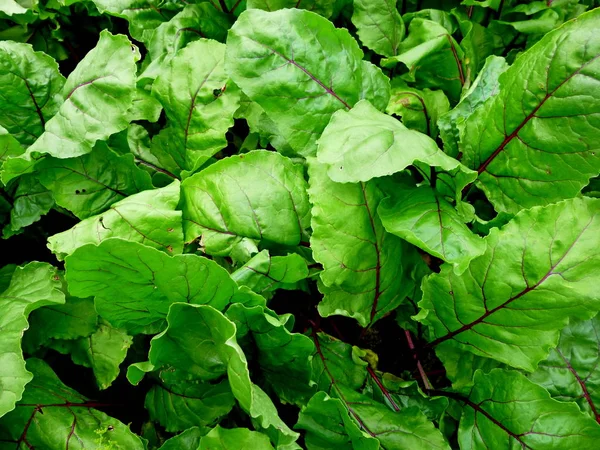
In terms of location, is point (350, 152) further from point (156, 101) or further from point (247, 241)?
point (156, 101)

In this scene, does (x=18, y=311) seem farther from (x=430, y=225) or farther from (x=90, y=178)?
(x=430, y=225)

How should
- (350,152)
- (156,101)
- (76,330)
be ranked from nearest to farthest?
(350,152) < (76,330) < (156,101)

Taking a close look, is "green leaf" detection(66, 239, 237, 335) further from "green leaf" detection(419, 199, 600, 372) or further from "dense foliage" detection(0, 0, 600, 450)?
"green leaf" detection(419, 199, 600, 372)

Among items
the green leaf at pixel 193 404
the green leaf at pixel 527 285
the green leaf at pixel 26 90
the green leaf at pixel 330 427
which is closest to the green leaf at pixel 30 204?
the green leaf at pixel 26 90

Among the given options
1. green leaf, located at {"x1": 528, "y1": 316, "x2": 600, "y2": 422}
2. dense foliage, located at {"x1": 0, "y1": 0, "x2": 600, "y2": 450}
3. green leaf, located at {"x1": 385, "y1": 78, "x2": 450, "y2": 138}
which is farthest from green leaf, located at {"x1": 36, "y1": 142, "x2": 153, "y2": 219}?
green leaf, located at {"x1": 528, "y1": 316, "x2": 600, "y2": 422}

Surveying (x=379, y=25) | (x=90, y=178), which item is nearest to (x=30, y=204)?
(x=90, y=178)

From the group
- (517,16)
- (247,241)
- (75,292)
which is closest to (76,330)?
(75,292)

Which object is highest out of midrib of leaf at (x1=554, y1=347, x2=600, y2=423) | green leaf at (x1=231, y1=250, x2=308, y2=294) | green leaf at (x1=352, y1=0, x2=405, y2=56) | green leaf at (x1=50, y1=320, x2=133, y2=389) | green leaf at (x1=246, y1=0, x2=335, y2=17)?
green leaf at (x1=246, y1=0, x2=335, y2=17)
